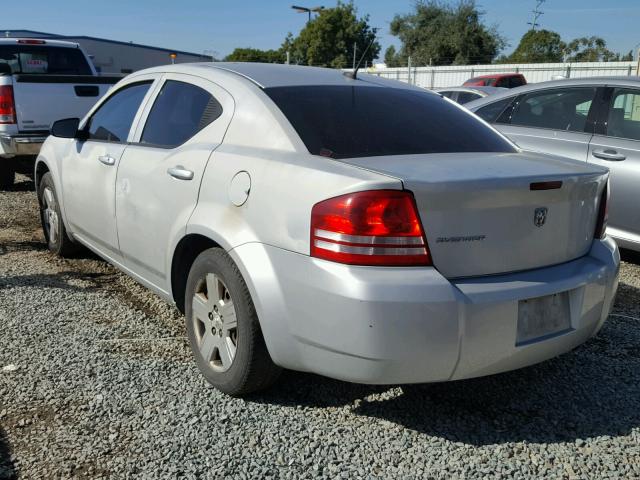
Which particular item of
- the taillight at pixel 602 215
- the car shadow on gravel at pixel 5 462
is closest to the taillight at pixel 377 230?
the taillight at pixel 602 215

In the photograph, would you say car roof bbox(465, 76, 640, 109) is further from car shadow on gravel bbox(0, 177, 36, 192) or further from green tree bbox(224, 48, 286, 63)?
green tree bbox(224, 48, 286, 63)

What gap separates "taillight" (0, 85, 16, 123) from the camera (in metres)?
7.50

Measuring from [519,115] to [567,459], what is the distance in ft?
14.5

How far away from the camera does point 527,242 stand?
2674 millimetres

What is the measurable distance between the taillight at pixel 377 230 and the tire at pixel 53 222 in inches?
130

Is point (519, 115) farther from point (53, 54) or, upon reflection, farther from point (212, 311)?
point (53, 54)

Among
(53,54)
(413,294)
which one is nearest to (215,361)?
(413,294)

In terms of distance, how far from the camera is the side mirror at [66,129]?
15.2 feet

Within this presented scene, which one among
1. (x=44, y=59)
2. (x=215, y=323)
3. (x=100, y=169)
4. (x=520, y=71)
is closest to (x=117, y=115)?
(x=100, y=169)

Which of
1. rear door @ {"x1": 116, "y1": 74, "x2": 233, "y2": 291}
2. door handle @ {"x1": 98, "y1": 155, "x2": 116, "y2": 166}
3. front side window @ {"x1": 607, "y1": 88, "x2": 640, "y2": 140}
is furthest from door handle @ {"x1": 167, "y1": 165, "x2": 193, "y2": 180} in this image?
front side window @ {"x1": 607, "y1": 88, "x2": 640, "y2": 140}

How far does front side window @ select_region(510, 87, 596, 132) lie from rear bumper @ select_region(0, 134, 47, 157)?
218 inches

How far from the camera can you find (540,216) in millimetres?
2703

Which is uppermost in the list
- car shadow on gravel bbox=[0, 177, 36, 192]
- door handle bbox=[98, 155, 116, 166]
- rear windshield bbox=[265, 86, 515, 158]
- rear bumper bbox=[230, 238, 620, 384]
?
rear windshield bbox=[265, 86, 515, 158]

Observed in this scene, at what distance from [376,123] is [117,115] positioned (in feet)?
6.61
